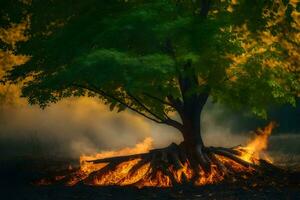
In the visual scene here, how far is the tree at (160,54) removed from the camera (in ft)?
45.5

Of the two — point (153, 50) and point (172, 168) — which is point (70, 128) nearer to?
point (172, 168)

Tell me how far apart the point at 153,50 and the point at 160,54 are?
0.53 meters

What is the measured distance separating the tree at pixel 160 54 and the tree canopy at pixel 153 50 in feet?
0.09

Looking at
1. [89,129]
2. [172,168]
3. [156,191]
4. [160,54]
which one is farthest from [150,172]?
[89,129]

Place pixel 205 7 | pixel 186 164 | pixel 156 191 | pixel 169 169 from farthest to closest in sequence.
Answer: pixel 186 164 < pixel 169 169 < pixel 205 7 < pixel 156 191

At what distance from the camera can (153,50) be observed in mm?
15117

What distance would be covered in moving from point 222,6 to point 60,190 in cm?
818

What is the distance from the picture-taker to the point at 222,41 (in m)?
15.2

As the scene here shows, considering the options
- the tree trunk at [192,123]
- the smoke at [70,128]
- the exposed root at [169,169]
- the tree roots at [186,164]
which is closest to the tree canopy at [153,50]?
the tree trunk at [192,123]

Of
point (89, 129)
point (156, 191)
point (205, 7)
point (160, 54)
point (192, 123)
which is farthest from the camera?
point (89, 129)

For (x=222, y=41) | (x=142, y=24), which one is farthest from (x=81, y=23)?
(x=222, y=41)

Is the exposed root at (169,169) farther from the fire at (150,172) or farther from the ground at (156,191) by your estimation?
the ground at (156,191)

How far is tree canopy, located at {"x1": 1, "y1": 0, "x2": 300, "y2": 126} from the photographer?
45.2 feet

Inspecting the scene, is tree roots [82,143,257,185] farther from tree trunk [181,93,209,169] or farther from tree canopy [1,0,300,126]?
tree canopy [1,0,300,126]
